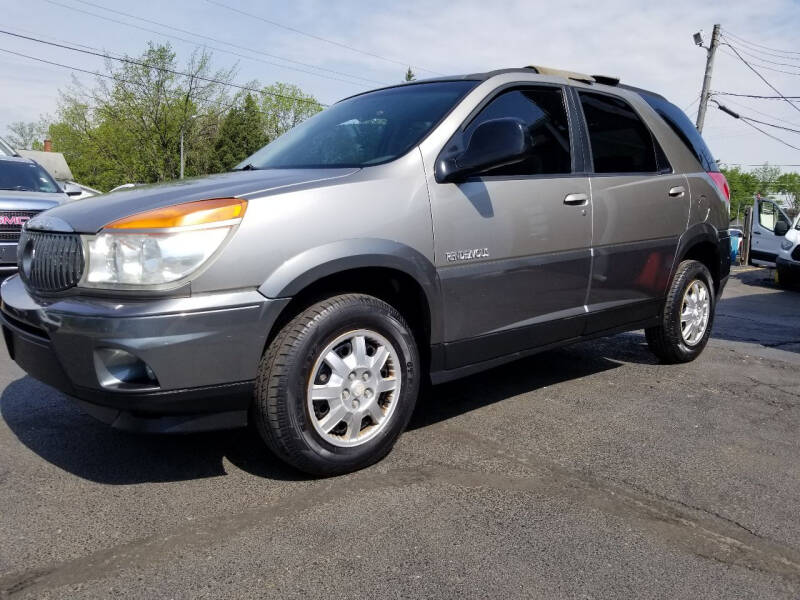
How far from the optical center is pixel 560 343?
3.98m

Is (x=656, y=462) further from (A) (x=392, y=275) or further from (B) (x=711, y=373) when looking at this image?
(B) (x=711, y=373)

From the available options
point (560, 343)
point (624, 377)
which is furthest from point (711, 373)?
point (560, 343)

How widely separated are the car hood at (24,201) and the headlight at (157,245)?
5.46 m

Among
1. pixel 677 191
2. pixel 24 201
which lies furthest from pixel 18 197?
pixel 677 191

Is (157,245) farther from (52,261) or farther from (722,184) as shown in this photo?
(722,184)

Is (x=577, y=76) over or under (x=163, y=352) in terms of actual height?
over

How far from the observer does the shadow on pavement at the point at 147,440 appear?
10.1 ft

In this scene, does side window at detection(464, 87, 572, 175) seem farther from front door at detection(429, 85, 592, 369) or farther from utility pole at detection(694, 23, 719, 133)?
utility pole at detection(694, 23, 719, 133)

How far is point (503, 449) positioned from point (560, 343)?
861 mm

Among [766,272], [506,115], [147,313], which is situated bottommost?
[766,272]

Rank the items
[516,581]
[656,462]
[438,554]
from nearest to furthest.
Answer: [516,581] → [438,554] → [656,462]

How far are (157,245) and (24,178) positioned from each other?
24.4 ft

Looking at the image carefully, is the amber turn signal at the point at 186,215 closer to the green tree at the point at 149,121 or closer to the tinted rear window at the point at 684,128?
the tinted rear window at the point at 684,128

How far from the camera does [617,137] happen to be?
4.39 metres
